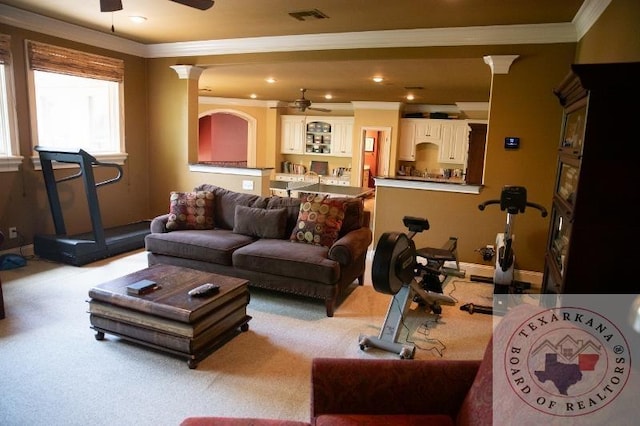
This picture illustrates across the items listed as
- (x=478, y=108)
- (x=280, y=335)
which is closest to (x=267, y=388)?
(x=280, y=335)

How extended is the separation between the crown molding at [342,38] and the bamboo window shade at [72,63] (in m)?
0.17

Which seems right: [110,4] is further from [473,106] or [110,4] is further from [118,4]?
[473,106]

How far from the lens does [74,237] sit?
4.80m

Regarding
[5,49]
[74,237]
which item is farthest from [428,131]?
[5,49]

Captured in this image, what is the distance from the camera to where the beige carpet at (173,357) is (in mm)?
2266

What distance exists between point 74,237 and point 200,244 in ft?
6.08

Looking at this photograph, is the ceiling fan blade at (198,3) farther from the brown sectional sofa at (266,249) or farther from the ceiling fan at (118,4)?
the brown sectional sofa at (266,249)

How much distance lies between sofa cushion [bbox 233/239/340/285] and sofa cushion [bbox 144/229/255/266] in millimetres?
138

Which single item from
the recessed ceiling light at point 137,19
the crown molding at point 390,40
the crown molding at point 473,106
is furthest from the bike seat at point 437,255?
the crown molding at point 473,106

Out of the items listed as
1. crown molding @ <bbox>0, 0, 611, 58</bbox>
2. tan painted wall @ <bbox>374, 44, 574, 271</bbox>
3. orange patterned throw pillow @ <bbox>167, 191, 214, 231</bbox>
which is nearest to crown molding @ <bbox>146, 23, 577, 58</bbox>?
crown molding @ <bbox>0, 0, 611, 58</bbox>

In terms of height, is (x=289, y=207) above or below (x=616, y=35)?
below

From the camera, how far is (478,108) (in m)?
9.34

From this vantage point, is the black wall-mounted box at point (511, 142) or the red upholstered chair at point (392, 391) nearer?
the red upholstered chair at point (392, 391)

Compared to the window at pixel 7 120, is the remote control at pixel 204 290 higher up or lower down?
lower down
